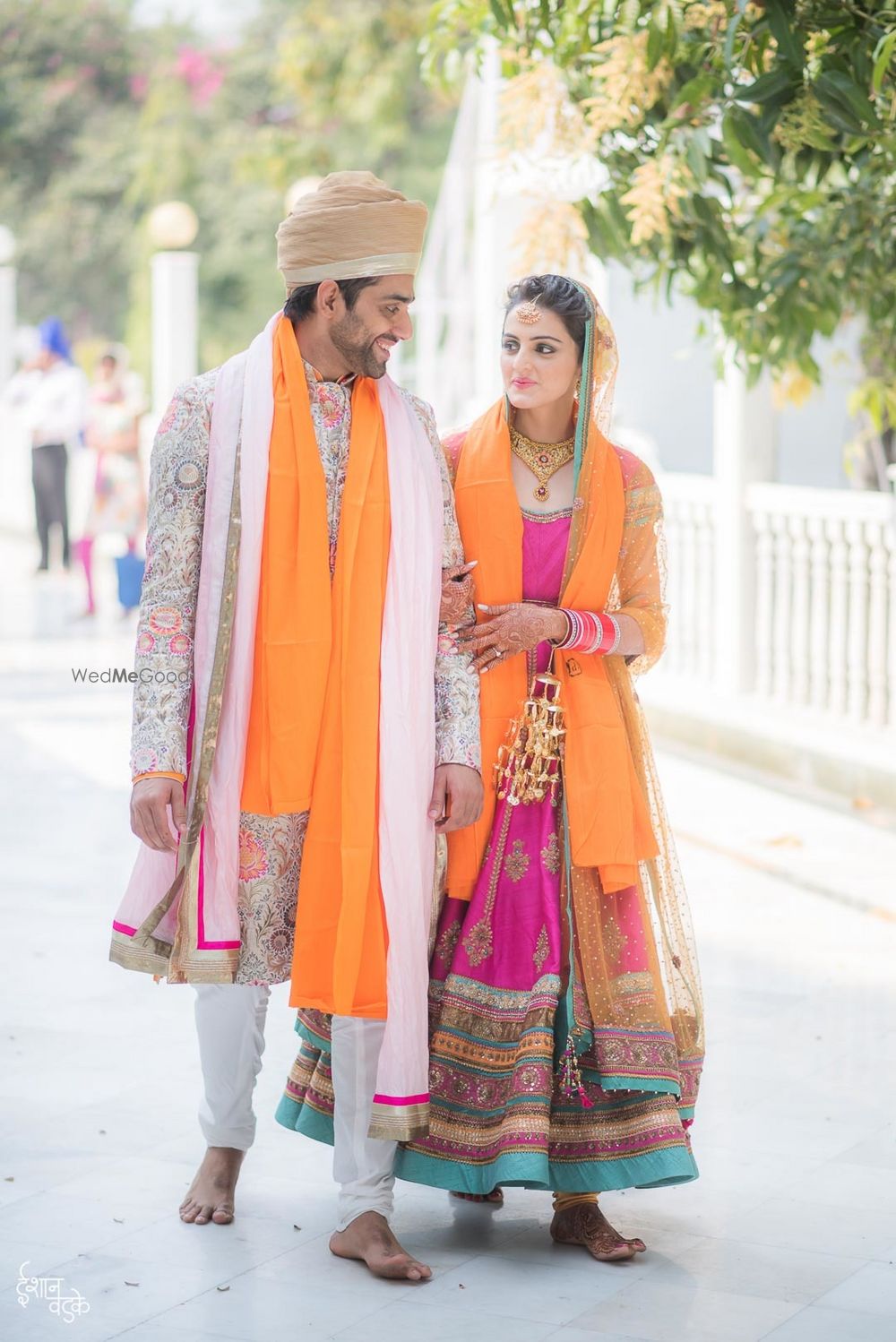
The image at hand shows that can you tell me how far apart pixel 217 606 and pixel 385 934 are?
631 millimetres

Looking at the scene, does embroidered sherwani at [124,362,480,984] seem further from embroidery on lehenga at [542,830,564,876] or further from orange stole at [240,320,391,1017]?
embroidery on lehenga at [542,830,564,876]

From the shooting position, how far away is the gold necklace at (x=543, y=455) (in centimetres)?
362

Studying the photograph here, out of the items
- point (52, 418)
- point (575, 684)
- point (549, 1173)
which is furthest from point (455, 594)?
point (52, 418)

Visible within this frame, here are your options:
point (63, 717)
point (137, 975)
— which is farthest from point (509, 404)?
point (63, 717)

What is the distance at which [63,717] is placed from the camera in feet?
30.5

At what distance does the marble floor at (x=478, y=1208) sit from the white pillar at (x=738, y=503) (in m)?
2.12

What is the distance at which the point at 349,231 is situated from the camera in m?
3.28

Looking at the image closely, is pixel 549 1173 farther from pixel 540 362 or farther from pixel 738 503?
pixel 738 503

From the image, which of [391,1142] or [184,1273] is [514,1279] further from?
[184,1273]

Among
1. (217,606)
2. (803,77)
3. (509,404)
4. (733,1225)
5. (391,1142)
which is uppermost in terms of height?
(803,77)

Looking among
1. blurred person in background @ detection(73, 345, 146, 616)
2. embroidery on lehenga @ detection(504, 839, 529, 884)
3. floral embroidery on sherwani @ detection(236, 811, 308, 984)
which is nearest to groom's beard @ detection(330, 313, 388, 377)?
floral embroidery on sherwani @ detection(236, 811, 308, 984)

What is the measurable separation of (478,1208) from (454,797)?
0.82 meters

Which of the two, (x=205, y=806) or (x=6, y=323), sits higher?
(x=6, y=323)

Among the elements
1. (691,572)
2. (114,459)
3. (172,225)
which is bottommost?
(691,572)
